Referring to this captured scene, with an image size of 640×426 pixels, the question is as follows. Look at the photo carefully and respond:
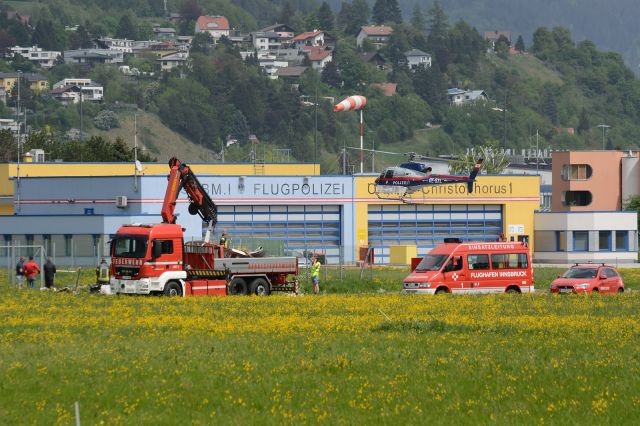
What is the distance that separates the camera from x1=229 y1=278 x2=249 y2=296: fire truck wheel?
52.2 meters

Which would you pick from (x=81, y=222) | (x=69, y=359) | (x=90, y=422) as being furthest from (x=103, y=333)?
(x=81, y=222)

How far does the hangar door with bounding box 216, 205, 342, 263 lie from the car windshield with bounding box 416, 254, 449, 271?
34.3m

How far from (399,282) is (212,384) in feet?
124

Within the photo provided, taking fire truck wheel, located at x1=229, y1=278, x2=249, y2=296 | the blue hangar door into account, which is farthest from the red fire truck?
the blue hangar door

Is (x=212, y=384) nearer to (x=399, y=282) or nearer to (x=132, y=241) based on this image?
(x=132, y=241)

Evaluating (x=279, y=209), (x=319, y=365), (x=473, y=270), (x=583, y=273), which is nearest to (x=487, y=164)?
(x=279, y=209)

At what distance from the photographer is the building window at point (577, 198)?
115 meters

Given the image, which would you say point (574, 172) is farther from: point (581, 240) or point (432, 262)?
point (432, 262)

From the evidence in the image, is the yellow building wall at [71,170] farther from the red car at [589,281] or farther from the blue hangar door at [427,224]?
the red car at [589,281]

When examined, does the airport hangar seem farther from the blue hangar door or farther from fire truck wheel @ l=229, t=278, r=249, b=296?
fire truck wheel @ l=229, t=278, r=249, b=296

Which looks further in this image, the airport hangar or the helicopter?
the helicopter

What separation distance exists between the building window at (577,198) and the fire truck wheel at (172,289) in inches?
2716

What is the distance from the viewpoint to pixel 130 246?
166 ft

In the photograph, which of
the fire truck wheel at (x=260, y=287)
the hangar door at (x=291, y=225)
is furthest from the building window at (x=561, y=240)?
the fire truck wheel at (x=260, y=287)
